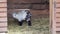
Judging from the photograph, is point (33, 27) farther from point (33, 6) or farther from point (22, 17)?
point (33, 6)

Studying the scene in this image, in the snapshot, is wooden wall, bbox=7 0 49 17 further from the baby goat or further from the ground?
the baby goat

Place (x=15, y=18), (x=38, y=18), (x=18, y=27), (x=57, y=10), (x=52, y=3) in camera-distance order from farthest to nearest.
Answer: (x=38, y=18) → (x=15, y=18) → (x=18, y=27) → (x=57, y=10) → (x=52, y=3)

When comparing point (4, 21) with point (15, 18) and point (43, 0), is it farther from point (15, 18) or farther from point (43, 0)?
point (43, 0)

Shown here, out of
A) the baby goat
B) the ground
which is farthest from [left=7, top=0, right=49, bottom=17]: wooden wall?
the baby goat

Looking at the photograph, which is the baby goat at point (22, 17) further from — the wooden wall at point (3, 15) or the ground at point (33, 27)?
the wooden wall at point (3, 15)

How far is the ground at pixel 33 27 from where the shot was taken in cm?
388

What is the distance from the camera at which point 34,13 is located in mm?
5297

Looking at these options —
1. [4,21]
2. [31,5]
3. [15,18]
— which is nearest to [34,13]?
[31,5]

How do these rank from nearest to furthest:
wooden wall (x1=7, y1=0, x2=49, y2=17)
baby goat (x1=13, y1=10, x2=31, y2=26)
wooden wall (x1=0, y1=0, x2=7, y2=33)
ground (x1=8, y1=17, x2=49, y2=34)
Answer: wooden wall (x1=0, y1=0, x2=7, y2=33) < ground (x1=8, y1=17, x2=49, y2=34) < baby goat (x1=13, y1=10, x2=31, y2=26) < wooden wall (x1=7, y1=0, x2=49, y2=17)

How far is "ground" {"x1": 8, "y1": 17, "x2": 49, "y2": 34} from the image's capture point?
3.88 meters

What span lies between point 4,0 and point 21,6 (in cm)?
187

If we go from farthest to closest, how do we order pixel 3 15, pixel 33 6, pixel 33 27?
1. pixel 33 6
2. pixel 33 27
3. pixel 3 15

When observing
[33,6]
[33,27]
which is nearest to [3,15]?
[33,27]

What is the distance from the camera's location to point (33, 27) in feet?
13.9
